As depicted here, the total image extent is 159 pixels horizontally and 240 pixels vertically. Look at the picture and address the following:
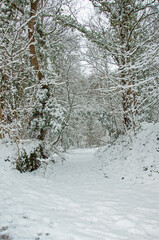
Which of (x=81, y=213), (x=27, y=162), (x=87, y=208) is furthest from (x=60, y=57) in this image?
(x=81, y=213)

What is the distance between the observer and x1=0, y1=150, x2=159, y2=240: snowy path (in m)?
2.32

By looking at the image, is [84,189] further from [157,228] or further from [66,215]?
[157,228]

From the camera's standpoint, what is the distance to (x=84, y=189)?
4727mm

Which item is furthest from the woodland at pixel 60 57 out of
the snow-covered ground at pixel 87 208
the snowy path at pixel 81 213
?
the snowy path at pixel 81 213

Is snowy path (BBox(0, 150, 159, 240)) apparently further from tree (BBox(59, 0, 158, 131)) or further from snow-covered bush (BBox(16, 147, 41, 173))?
tree (BBox(59, 0, 158, 131))

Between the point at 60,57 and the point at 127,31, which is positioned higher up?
the point at 60,57

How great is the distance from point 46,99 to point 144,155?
15.5 ft

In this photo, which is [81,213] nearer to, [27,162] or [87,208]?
[87,208]

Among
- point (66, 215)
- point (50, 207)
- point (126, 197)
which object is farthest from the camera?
point (126, 197)

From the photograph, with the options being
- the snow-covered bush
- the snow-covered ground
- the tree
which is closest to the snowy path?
the snow-covered ground

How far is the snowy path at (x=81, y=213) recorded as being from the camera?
2.32 meters

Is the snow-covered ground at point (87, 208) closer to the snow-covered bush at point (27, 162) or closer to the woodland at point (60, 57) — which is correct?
the snow-covered bush at point (27, 162)

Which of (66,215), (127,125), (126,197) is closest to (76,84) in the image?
(127,125)

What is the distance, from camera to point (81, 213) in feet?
9.98
